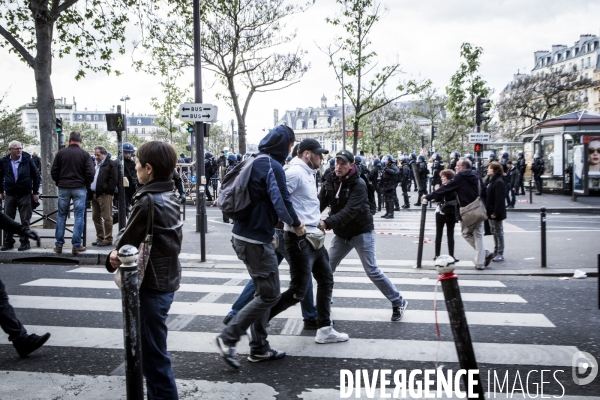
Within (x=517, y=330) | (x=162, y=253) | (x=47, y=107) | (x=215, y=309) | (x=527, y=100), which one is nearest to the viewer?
(x=162, y=253)

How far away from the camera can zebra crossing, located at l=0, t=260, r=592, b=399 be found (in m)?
4.85

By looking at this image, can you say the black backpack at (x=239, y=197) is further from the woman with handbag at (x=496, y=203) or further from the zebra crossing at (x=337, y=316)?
the woman with handbag at (x=496, y=203)

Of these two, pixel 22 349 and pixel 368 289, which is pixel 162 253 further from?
pixel 368 289

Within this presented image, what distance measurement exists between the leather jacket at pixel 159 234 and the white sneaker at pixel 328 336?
205cm

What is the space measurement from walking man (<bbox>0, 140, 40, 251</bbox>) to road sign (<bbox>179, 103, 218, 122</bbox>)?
11.6ft

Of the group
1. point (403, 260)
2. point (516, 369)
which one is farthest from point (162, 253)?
point (403, 260)

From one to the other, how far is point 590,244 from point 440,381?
8727 millimetres

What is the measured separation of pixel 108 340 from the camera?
519 cm

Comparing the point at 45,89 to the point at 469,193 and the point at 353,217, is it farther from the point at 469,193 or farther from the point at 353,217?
the point at 353,217

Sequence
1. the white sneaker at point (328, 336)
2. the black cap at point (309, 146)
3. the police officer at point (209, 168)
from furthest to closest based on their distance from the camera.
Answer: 1. the police officer at point (209, 168)
2. the black cap at point (309, 146)
3. the white sneaker at point (328, 336)

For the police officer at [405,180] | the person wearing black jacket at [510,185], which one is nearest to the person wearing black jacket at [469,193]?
the person wearing black jacket at [510,185]

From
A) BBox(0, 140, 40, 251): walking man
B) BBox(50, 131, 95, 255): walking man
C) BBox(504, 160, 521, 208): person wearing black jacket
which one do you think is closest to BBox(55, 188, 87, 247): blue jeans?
BBox(50, 131, 95, 255): walking man

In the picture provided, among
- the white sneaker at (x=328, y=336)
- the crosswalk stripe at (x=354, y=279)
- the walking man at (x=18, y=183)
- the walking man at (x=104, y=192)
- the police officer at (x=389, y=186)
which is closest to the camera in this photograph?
the white sneaker at (x=328, y=336)

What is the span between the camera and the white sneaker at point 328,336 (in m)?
5.11
